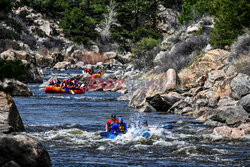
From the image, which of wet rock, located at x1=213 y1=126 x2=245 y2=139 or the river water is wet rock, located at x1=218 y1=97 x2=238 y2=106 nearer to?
the river water

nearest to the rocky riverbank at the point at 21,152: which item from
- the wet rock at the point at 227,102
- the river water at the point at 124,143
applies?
the river water at the point at 124,143

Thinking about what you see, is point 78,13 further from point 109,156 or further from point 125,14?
point 109,156

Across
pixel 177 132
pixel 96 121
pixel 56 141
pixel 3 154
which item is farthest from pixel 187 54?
pixel 3 154

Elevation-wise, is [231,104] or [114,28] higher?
[114,28]

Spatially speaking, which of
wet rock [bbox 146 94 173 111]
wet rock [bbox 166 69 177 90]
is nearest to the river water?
wet rock [bbox 146 94 173 111]

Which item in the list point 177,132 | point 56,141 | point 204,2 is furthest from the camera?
point 204,2

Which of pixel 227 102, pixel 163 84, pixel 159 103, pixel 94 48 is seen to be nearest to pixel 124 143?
pixel 227 102

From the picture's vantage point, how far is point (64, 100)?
1037 inches

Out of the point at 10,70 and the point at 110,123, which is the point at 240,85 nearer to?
the point at 110,123

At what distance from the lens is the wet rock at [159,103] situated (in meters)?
20.8

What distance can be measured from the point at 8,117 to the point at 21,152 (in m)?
6.27

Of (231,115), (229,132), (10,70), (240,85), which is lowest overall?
(229,132)

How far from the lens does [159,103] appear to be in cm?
2094

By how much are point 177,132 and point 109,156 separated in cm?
447
